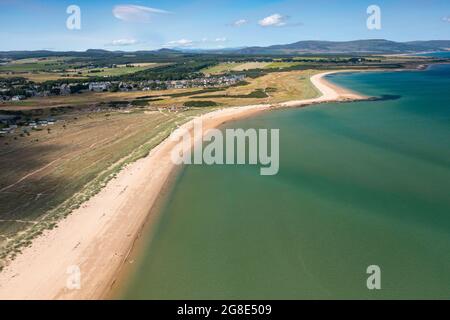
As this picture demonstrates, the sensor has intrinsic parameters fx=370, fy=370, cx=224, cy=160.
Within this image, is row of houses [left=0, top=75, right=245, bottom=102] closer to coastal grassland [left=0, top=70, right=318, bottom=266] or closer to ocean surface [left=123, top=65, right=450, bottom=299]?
coastal grassland [left=0, top=70, right=318, bottom=266]

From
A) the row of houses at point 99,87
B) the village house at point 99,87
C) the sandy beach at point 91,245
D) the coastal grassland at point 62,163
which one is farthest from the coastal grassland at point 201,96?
the sandy beach at point 91,245

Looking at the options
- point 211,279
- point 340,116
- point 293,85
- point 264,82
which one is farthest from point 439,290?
point 264,82

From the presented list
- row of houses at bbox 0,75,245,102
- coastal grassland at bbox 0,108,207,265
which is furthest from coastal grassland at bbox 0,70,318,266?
row of houses at bbox 0,75,245,102

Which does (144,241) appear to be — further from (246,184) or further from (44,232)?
(246,184)

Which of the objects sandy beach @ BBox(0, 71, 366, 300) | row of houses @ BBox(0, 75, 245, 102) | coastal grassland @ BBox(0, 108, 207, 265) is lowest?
sandy beach @ BBox(0, 71, 366, 300)

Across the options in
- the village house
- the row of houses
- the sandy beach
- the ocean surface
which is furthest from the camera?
the village house

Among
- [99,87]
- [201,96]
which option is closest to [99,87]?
[99,87]

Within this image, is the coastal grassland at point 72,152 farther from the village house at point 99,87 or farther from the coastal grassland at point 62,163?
the village house at point 99,87
